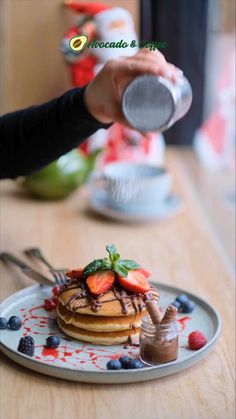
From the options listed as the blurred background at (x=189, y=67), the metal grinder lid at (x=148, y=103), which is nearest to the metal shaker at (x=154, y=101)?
the metal grinder lid at (x=148, y=103)

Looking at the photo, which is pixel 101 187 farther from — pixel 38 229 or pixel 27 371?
pixel 27 371

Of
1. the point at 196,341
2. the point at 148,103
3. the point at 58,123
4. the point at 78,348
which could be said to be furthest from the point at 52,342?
the point at 58,123

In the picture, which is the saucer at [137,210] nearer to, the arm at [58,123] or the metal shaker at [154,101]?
the arm at [58,123]

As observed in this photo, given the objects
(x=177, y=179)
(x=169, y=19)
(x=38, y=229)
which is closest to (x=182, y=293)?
(x=38, y=229)

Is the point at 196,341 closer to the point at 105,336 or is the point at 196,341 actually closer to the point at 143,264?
the point at 105,336

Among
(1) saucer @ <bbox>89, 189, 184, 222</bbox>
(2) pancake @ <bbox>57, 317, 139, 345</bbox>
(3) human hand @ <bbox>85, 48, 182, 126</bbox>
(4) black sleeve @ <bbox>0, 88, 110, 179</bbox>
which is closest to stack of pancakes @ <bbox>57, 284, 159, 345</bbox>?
(2) pancake @ <bbox>57, 317, 139, 345</bbox>

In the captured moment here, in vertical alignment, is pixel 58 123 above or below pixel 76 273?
above

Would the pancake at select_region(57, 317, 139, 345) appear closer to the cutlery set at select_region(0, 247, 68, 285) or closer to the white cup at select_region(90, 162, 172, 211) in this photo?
the cutlery set at select_region(0, 247, 68, 285)
